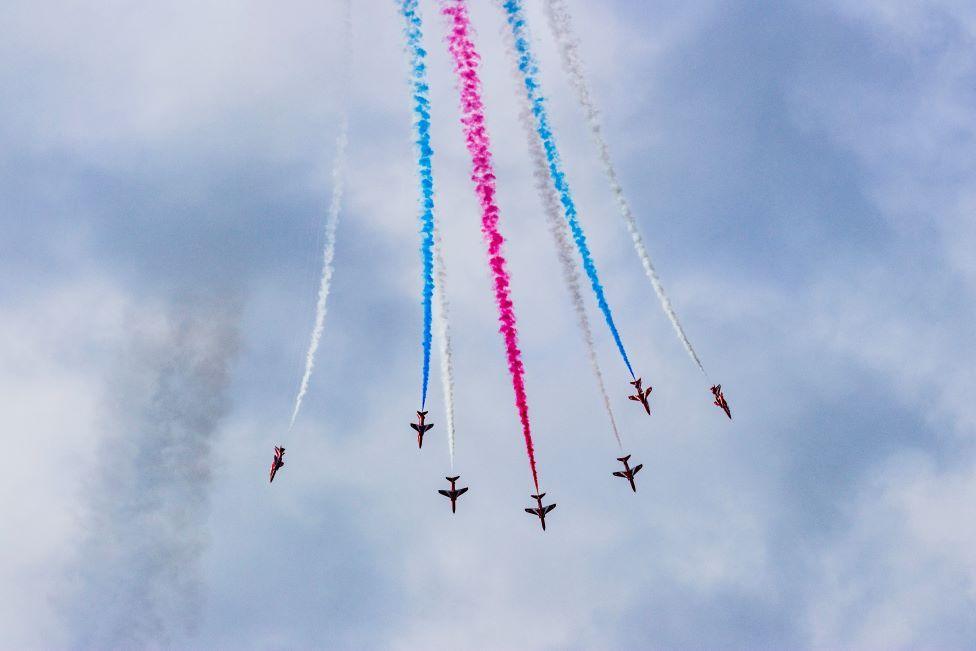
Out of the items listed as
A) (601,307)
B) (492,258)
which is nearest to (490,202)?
(492,258)

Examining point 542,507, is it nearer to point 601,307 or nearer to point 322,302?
point 601,307

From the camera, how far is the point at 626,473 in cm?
6512

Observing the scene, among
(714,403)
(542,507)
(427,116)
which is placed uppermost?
(427,116)

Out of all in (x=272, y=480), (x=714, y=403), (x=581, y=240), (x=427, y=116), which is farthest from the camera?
(x=714, y=403)

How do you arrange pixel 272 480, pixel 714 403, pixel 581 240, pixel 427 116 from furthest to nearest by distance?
pixel 714 403, pixel 272 480, pixel 581 240, pixel 427 116

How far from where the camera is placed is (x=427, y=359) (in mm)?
52062

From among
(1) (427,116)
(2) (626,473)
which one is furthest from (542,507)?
(1) (427,116)

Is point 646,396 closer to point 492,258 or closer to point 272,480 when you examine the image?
point 492,258

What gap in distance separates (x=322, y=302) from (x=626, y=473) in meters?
28.1

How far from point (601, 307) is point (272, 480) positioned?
87.1 ft

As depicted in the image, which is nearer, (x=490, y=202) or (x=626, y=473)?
(x=490, y=202)

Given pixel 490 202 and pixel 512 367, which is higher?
pixel 490 202

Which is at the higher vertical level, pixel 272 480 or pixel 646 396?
pixel 646 396

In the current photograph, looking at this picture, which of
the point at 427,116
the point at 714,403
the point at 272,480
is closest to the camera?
the point at 427,116
